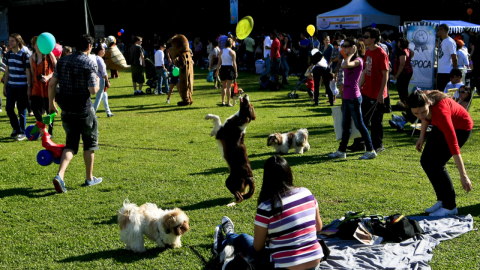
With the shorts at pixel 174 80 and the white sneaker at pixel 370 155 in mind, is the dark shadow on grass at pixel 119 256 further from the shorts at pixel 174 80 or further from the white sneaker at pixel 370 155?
the shorts at pixel 174 80

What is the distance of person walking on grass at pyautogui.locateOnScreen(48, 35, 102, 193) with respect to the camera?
19.5 ft

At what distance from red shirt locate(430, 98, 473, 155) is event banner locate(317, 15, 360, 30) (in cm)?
1786

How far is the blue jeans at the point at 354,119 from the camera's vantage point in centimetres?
747

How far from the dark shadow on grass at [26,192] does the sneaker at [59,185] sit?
0.51ft

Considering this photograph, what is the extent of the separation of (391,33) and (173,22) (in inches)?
701

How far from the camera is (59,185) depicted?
616 centimetres

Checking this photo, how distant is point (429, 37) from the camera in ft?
47.1

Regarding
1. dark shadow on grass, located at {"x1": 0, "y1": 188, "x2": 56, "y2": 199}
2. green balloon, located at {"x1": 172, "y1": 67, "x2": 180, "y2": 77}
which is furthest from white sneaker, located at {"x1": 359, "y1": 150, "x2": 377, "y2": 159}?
green balloon, located at {"x1": 172, "y1": 67, "x2": 180, "y2": 77}

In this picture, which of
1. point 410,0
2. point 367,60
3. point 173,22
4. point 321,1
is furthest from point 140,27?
point 367,60

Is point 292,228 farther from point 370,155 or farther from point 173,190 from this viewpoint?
point 370,155

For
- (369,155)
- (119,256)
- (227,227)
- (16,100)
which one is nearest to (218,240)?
(227,227)

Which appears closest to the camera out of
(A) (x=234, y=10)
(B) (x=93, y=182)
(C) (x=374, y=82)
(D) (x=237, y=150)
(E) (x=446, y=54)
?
(D) (x=237, y=150)

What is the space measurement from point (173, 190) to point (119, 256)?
195 centimetres

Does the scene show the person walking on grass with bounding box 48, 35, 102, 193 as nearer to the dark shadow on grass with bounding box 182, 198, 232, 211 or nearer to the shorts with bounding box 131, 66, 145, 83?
the dark shadow on grass with bounding box 182, 198, 232, 211
